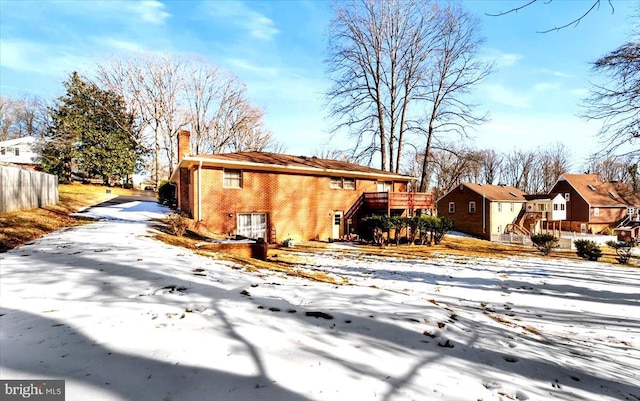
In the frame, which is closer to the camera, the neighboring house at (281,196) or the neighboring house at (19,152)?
the neighboring house at (281,196)

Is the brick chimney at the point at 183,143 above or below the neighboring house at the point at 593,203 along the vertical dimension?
above

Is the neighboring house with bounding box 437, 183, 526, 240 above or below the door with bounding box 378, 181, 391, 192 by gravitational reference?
below

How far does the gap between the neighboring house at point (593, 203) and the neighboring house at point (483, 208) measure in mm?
7065

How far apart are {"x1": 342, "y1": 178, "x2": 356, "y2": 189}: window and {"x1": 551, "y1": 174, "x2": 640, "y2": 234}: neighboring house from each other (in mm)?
33475

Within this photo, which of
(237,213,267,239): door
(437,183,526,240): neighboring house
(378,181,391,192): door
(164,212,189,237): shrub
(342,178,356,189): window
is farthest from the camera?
(437,183,526,240): neighboring house

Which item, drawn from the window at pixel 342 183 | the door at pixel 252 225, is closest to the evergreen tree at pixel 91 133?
the door at pixel 252 225

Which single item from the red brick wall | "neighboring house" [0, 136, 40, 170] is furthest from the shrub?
"neighboring house" [0, 136, 40, 170]

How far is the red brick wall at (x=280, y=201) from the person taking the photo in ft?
50.5

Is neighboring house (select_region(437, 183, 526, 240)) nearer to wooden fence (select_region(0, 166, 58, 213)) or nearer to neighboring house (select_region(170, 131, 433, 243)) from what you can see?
neighboring house (select_region(170, 131, 433, 243))

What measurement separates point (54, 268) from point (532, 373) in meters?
7.35

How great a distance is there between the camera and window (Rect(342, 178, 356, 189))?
20248mm

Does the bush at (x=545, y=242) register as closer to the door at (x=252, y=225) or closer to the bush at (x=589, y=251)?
the bush at (x=589, y=251)

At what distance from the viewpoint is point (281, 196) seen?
17656 millimetres

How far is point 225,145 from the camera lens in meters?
37.0
